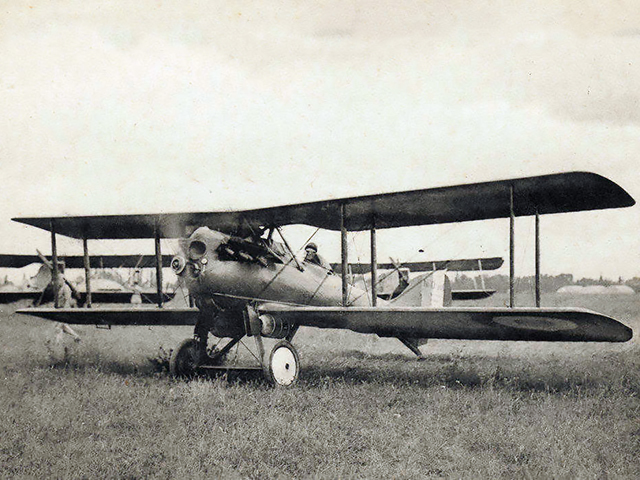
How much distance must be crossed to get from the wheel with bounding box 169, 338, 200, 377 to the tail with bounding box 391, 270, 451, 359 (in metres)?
3.91

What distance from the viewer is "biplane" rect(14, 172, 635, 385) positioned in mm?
6633

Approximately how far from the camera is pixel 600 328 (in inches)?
257

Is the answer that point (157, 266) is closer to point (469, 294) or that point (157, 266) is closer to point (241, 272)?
point (241, 272)

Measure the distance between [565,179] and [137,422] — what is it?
5452 mm

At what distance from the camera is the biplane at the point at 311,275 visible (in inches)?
261

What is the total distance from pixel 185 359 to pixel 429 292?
4.75 meters

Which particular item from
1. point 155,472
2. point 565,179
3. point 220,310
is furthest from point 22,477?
point 565,179

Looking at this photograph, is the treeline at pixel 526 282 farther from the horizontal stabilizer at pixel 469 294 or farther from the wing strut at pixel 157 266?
the wing strut at pixel 157 266

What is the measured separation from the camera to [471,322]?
7.17 metres

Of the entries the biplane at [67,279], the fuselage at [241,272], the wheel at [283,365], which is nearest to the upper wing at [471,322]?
the fuselage at [241,272]

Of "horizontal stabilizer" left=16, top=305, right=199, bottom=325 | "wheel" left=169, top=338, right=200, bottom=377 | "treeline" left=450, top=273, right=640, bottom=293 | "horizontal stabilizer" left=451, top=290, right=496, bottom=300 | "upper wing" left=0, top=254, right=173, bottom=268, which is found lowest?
"treeline" left=450, top=273, right=640, bottom=293

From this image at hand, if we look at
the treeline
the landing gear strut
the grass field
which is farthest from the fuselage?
the treeline

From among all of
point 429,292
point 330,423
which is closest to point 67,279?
point 429,292

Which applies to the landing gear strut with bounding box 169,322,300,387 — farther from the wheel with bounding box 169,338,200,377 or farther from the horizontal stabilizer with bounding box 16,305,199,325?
the horizontal stabilizer with bounding box 16,305,199,325
